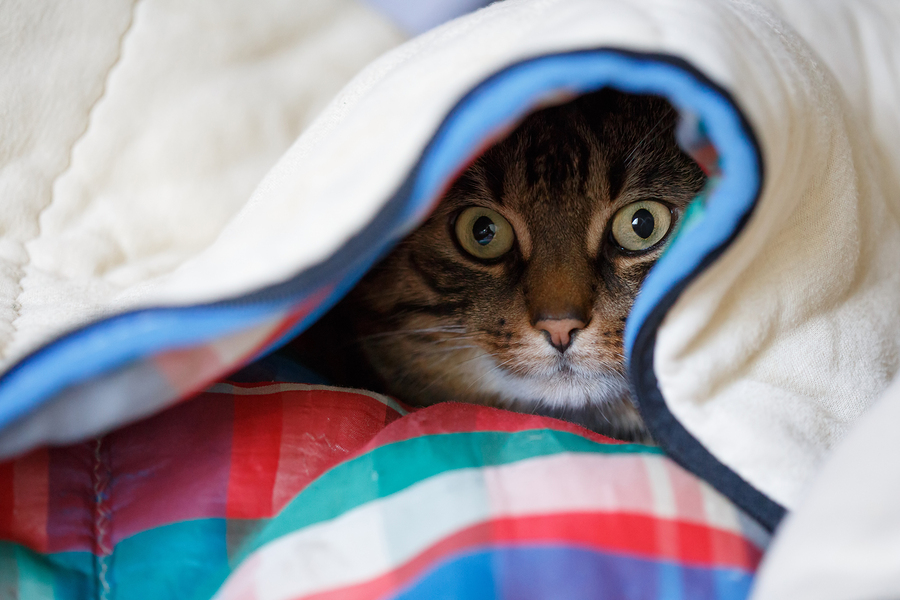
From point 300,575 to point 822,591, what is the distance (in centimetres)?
38

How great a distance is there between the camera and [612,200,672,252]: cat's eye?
0.91m

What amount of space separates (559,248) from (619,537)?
458 mm

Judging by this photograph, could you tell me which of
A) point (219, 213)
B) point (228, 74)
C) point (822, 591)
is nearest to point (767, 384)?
point (822, 591)

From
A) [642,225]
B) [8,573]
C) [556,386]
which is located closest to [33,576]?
[8,573]

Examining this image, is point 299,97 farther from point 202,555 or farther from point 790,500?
point 790,500

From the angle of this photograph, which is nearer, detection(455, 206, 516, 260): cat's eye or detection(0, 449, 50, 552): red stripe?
detection(0, 449, 50, 552): red stripe

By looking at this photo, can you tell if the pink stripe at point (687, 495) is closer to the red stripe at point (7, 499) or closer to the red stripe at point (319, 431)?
the red stripe at point (319, 431)

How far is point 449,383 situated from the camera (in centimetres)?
110

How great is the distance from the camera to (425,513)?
0.55m

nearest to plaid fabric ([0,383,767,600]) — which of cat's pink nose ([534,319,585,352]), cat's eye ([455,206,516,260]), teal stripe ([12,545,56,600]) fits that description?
teal stripe ([12,545,56,600])

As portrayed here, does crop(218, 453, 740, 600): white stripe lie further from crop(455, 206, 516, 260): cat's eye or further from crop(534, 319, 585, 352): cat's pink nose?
crop(455, 206, 516, 260): cat's eye

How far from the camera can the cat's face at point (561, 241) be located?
2.97 feet

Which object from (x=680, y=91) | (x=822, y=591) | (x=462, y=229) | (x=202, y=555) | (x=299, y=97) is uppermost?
(x=299, y=97)

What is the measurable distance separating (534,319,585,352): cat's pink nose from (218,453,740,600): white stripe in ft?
1.00
